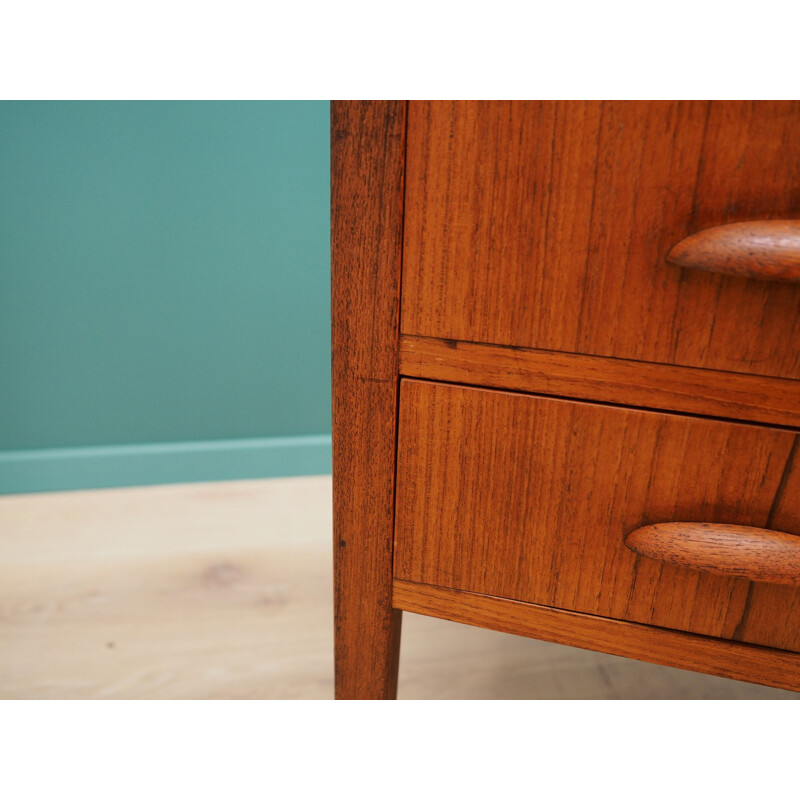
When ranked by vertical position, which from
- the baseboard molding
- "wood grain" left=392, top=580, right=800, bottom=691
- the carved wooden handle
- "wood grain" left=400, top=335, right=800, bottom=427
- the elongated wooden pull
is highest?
the carved wooden handle

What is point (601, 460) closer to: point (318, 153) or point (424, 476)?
point (424, 476)

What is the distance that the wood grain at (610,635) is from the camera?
37 cm

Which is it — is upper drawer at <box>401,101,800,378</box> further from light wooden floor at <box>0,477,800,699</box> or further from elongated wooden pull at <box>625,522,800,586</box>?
light wooden floor at <box>0,477,800,699</box>

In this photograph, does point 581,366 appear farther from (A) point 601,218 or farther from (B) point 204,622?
(B) point 204,622

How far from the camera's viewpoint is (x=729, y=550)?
33cm

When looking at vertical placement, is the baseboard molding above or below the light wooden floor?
above

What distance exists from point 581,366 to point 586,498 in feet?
0.24

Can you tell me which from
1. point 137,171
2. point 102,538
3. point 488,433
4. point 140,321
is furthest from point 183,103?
point 488,433

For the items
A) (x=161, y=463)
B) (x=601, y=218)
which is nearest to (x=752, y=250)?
(x=601, y=218)

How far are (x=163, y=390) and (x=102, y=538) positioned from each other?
0.66ft

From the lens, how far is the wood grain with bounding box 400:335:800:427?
325mm

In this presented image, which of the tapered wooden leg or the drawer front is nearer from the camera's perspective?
the drawer front

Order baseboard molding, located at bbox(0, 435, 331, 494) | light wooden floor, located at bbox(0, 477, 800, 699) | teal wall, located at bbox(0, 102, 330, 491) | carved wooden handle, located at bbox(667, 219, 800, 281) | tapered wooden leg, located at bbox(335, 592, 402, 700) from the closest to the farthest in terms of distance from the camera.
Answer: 1. carved wooden handle, located at bbox(667, 219, 800, 281)
2. tapered wooden leg, located at bbox(335, 592, 402, 700)
3. light wooden floor, located at bbox(0, 477, 800, 699)
4. teal wall, located at bbox(0, 102, 330, 491)
5. baseboard molding, located at bbox(0, 435, 331, 494)

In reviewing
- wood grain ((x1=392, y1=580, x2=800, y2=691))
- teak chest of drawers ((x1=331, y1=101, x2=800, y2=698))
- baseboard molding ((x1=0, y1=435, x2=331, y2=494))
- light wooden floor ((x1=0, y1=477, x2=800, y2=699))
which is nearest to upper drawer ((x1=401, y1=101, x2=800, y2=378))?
teak chest of drawers ((x1=331, y1=101, x2=800, y2=698))
